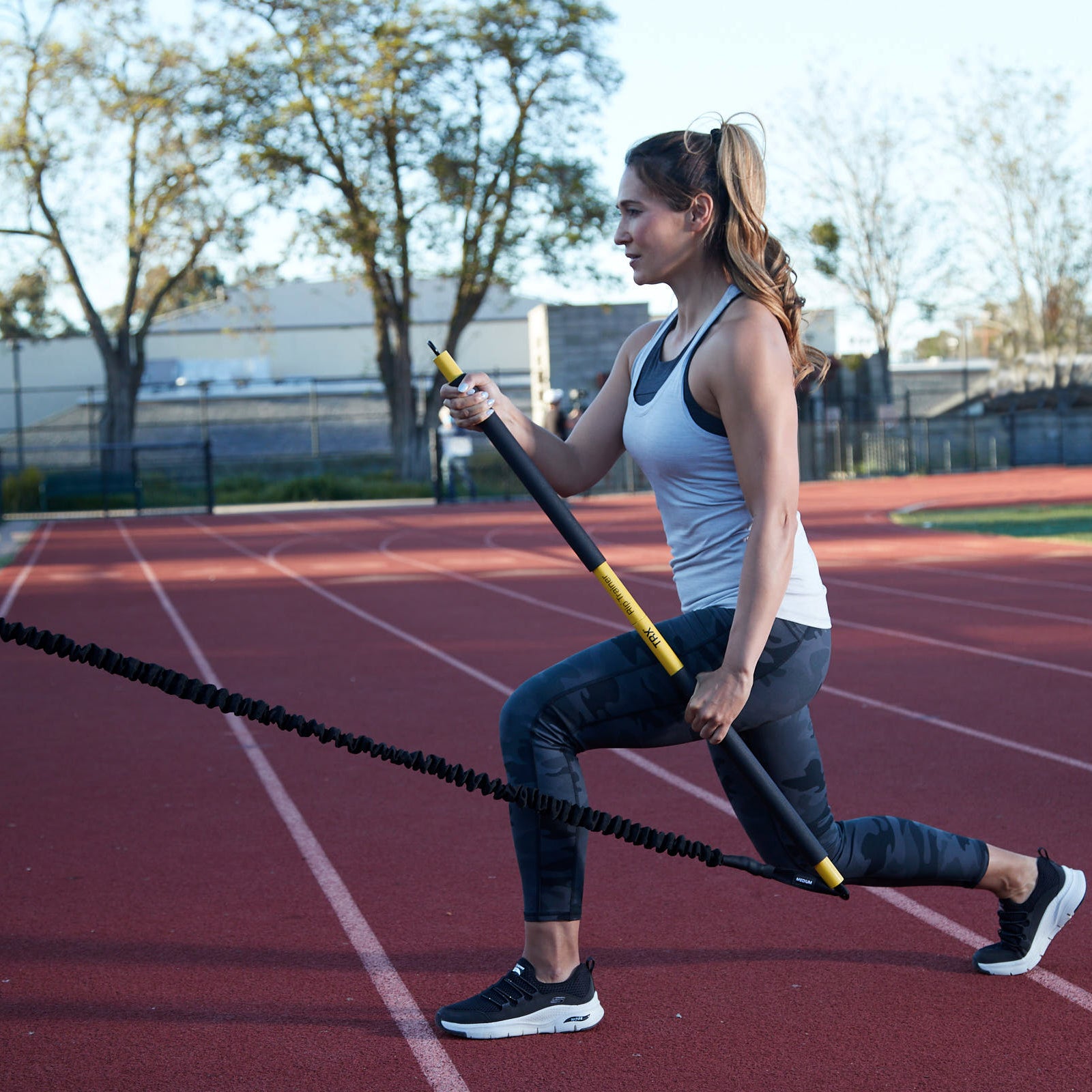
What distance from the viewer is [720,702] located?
2727 mm

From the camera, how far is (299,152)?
35.9 metres

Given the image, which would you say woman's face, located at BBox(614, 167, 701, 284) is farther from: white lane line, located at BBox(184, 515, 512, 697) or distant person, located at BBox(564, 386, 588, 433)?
distant person, located at BBox(564, 386, 588, 433)

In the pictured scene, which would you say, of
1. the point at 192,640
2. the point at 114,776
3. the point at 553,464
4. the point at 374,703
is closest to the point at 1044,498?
the point at 192,640

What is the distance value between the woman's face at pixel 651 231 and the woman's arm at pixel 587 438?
12.5 inches

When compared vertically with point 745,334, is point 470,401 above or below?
below

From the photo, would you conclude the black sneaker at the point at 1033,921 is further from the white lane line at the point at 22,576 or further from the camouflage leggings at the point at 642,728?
the white lane line at the point at 22,576

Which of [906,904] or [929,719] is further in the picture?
[929,719]

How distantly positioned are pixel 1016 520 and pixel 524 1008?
17.9m

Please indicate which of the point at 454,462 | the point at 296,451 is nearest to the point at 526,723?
the point at 454,462

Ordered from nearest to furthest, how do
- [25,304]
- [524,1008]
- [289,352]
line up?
1. [524,1008]
2. [25,304]
3. [289,352]

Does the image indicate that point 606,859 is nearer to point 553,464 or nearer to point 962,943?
point 962,943

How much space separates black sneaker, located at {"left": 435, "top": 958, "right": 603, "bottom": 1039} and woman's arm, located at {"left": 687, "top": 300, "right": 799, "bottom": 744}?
72 centimetres

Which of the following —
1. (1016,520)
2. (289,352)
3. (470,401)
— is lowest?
(1016,520)

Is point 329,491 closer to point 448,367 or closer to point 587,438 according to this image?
point 587,438
